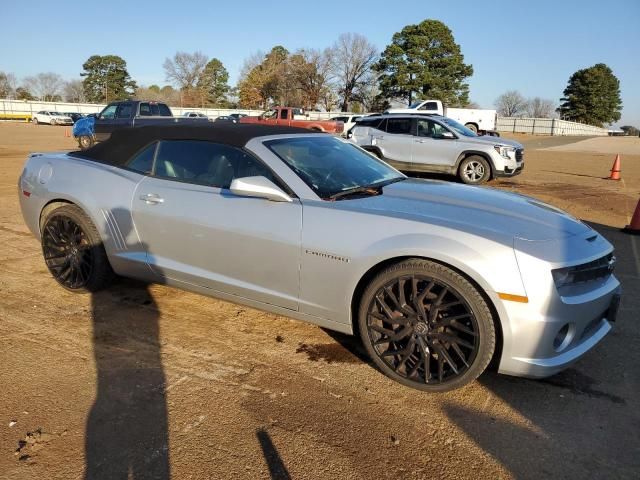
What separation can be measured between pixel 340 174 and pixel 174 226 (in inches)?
49.8

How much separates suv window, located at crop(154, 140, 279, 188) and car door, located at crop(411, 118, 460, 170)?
901 centimetres

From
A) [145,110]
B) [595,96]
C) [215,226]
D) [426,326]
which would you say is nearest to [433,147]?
[215,226]

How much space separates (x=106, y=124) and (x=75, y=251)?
14.3 m

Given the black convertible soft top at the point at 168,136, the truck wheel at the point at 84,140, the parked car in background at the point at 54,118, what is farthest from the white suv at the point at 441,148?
the parked car in background at the point at 54,118

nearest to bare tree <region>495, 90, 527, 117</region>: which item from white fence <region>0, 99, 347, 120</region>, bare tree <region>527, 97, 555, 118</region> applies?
bare tree <region>527, 97, 555, 118</region>

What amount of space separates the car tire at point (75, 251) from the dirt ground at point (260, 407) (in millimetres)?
267

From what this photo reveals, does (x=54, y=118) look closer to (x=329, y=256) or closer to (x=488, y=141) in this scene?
(x=488, y=141)

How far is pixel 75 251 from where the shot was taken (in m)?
4.16

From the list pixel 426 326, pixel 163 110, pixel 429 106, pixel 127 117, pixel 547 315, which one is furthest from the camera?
pixel 429 106

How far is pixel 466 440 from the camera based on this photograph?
246 cm

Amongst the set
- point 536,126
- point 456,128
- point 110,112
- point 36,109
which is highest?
point 36,109

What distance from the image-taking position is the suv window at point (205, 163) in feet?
11.3

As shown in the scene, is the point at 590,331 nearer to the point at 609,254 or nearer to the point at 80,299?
the point at 609,254

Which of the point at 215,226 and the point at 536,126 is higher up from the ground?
the point at 536,126
